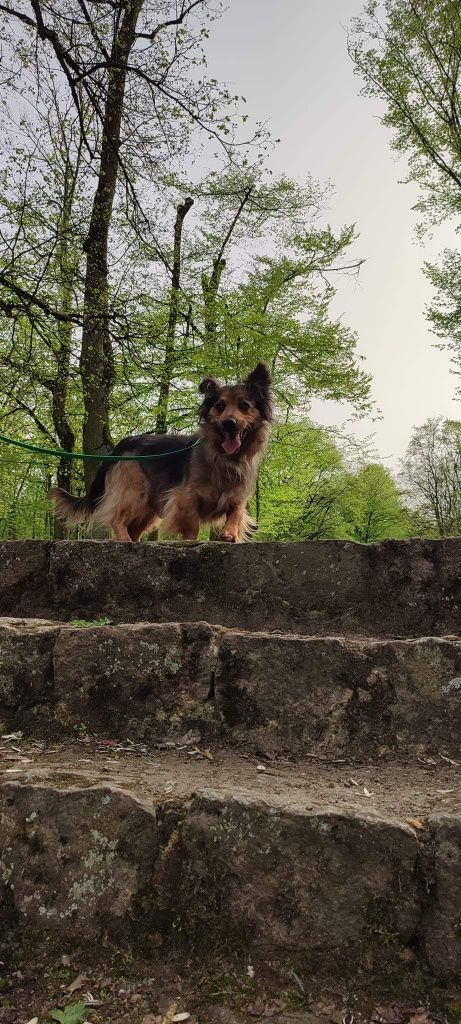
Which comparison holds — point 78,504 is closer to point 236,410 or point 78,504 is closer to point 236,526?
point 236,526

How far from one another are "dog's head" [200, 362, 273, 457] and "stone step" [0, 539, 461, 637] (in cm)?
167

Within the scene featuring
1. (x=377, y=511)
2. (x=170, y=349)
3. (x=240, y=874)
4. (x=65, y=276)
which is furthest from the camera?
(x=377, y=511)

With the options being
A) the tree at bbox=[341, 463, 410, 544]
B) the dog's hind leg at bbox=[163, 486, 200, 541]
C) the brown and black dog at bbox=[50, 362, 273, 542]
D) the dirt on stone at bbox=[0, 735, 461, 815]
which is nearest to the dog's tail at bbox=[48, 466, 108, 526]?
the brown and black dog at bbox=[50, 362, 273, 542]

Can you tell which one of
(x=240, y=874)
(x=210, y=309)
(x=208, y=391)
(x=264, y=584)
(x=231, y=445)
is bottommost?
(x=240, y=874)

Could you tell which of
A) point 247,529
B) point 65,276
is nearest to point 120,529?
point 247,529

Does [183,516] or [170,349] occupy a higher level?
[170,349]

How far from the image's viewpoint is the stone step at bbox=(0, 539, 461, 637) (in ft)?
12.8

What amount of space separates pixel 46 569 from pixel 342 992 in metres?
3.07

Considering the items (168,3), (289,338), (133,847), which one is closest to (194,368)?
(289,338)

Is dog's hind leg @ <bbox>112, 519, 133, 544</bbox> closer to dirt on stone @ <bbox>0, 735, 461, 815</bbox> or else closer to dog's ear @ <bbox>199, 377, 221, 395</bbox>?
dog's ear @ <bbox>199, 377, 221, 395</bbox>

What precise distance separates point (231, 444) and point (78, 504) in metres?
2.35

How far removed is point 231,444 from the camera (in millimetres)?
5559

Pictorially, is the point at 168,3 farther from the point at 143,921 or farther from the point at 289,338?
the point at 143,921

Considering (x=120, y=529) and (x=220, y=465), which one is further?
(x=120, y=529)
